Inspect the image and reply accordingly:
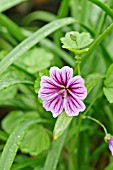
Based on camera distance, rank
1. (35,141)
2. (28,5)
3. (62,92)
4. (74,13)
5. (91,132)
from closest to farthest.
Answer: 1. (62,92)
2. (35,141)
3. (91,132)
4. (74,13)
5. (28,5)

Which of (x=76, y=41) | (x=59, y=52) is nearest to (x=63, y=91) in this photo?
(x=76, y=41)

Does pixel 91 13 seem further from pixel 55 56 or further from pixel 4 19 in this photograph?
pixel 4 19

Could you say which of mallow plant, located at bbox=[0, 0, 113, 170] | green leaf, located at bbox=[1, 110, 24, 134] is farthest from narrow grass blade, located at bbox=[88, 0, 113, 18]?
green leaf, located at bbox=[1, 110, 24, 134]

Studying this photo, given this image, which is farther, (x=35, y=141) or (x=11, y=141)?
(x=35, y=141)

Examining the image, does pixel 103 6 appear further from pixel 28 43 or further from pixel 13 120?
pixel 13 120

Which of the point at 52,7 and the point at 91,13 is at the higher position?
the point at 52,7

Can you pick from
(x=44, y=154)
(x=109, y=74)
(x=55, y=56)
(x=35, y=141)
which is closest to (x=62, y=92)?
(x=109, y=74)
